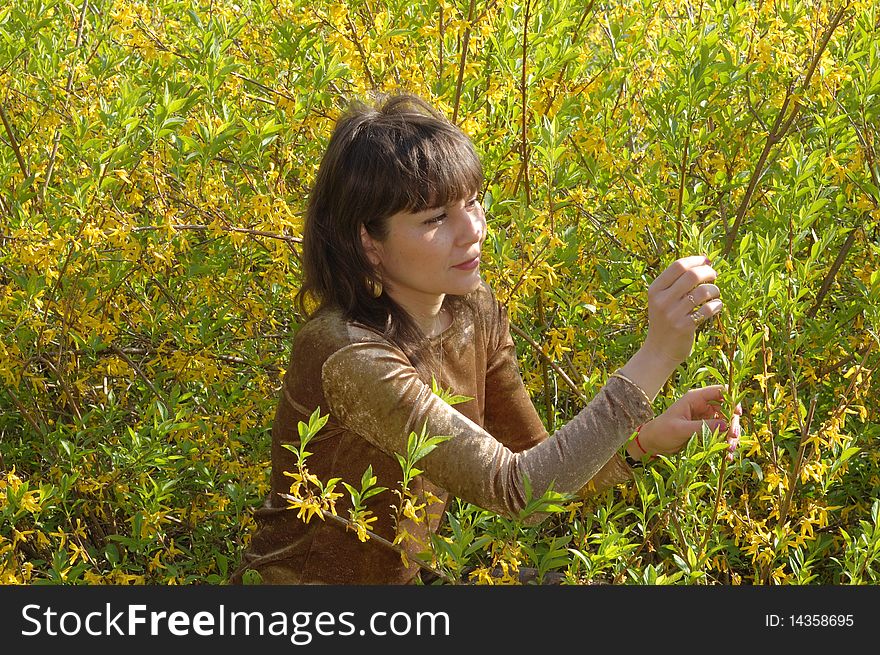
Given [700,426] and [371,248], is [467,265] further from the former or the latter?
[700,426]

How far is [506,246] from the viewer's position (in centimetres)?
221

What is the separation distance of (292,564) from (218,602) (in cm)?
21

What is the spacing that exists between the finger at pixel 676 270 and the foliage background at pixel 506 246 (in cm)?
14

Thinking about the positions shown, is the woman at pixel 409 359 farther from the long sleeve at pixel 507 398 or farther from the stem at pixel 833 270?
the stem at pixel 833 270

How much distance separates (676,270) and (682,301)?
50 mm

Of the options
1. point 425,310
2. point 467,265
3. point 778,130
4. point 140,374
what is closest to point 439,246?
point 467,265

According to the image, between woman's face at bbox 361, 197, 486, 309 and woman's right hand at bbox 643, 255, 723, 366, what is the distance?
415 mm

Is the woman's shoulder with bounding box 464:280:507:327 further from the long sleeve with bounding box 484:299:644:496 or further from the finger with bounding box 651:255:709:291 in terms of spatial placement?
the finger with bounding box 651:255:709:291

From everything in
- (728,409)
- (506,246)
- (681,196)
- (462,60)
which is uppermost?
(462,60)

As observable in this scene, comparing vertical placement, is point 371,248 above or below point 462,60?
below

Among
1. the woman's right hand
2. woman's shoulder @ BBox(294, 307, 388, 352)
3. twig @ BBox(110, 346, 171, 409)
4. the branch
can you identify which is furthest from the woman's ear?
the branch

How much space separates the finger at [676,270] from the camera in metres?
1.85

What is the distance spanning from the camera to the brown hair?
216 centimetres

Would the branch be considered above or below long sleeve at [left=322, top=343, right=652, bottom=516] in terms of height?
above
